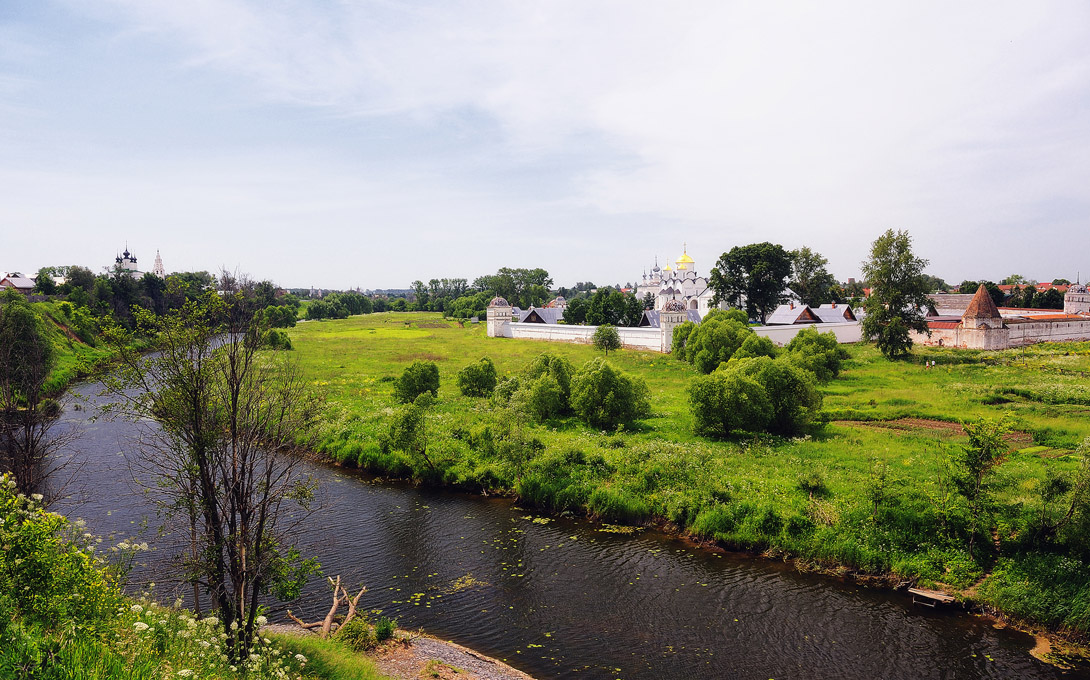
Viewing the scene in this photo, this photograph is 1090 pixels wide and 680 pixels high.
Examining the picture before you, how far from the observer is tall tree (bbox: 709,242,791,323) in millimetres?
73250

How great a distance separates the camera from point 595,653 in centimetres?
1327

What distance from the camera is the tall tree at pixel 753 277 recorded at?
240 ft

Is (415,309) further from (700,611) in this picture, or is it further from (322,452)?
(700,611)

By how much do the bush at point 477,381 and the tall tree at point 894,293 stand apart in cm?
3636

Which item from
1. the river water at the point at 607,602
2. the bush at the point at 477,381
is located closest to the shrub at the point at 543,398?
the bush at the point at 477,381

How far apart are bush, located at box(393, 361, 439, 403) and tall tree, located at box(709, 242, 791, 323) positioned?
170 ft

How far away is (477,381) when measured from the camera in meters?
36.1

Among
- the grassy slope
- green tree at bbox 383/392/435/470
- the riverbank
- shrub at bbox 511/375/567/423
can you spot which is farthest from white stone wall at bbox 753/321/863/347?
the grassy slope

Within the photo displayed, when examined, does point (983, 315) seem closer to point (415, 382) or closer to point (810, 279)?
point (810, 279)

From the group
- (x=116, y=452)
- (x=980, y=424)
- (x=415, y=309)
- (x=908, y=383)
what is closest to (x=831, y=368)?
(x=908, y=383)

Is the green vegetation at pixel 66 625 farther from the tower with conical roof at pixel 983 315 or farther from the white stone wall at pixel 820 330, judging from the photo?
the tower with conical roof at pixel 983 315

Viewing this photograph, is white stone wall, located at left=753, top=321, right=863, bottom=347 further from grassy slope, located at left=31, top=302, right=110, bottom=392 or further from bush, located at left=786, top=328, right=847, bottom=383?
grassy slope, located at left=31, top=302, right=110, bottom=392

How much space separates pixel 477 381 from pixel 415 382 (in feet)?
12.8

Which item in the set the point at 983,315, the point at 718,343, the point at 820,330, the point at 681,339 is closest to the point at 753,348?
the point at 718,343
